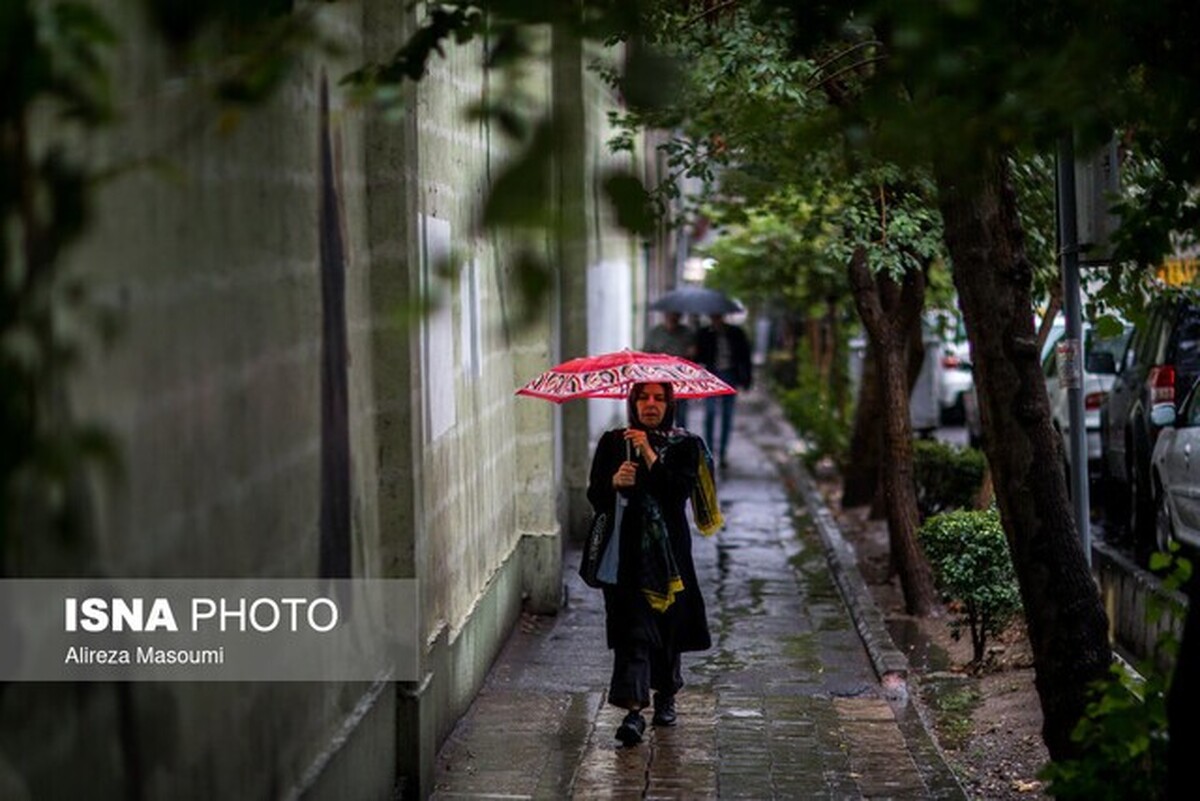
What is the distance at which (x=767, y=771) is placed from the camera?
9.62 meters

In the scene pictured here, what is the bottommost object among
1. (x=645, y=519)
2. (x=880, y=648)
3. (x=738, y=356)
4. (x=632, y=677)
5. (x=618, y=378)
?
(x=880, y=648)

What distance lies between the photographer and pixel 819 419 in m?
23.9

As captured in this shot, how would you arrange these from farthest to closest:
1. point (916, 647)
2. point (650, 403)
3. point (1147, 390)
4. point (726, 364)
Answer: point (726, 364), point (1147, 390), point (916, 647), point (650, 403)

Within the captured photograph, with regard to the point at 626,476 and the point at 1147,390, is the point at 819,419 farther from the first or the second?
the point at 626,476

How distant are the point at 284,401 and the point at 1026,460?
3.13 metres

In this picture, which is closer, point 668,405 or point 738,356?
point 668,405

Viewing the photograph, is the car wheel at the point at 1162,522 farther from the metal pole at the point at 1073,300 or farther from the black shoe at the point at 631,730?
the black shoe at the point at 631,730

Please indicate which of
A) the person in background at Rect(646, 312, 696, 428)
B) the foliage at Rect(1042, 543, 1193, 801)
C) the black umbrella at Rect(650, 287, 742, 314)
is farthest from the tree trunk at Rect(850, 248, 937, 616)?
the black umbrella at Rect(650, 287, 742, 314)

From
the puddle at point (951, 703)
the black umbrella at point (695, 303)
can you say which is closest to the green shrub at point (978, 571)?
the puddle at point (951, 703)

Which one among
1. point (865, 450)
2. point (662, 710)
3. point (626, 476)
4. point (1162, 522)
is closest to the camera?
point (626, 476)

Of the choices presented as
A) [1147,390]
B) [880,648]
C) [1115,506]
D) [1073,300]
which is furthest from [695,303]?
[1073,300]

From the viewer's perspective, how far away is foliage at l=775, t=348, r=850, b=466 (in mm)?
23625

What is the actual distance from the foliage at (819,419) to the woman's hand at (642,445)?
42.8 feet

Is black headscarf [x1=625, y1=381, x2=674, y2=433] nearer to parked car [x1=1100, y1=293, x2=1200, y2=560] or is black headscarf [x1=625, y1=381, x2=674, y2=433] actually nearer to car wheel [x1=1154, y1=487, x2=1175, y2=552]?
car wheel [x1=1154, y1=487, x2=1175, y2=552]
